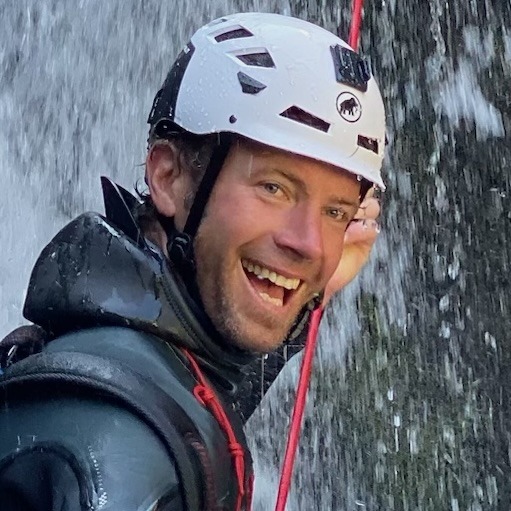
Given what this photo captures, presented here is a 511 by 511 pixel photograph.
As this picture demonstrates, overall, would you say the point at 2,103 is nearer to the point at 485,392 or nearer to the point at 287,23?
the point at 485,392

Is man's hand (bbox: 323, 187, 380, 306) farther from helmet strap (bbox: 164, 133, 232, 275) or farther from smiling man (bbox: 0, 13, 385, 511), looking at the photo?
helmet strap (bbox: 164, 133, 232, 275)

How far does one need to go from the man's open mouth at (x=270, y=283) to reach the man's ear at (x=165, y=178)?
209 millimetres

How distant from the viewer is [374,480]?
4434 mm

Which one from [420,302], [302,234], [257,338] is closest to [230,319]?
[257,338]

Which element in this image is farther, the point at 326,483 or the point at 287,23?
the point at 326,483

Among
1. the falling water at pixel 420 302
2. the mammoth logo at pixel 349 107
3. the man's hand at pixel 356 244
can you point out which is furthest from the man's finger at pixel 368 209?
the falling water at pixel 420 302

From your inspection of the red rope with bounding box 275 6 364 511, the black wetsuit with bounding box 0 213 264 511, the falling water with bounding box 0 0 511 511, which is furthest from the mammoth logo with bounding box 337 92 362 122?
the falling water with bounding box 0 0 511 511

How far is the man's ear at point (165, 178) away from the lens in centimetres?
191

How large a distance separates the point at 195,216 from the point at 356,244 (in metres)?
0.63

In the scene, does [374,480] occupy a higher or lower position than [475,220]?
lower

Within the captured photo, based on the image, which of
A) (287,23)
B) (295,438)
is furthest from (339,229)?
(295,438)

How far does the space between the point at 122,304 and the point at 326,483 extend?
3.13 meters

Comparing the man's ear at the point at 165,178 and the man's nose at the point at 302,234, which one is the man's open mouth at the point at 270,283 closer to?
the man's nose at the point at 302,234

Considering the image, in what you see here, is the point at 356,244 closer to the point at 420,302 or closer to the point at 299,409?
the point at 299,409
